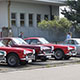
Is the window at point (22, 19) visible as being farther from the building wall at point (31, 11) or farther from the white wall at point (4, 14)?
the white wall at point (4, 14)

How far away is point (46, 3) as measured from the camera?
128 ft

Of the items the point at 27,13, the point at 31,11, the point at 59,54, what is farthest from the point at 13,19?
the point at 59,54

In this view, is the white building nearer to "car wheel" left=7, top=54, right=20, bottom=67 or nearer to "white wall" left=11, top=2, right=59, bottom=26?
"white wall" left=11, top=2, right=59, bottom=26

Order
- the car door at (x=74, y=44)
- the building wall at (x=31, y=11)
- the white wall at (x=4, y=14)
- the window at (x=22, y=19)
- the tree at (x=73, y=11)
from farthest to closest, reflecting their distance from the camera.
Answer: the window at (x=22, y=19)
the tree at (x=73, y=11)
the white wall at (x=4, y=14)
the building wall at (x=31, y=11)
the car door at (x=74, y=44)

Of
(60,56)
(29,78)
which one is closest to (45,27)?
(60,56)

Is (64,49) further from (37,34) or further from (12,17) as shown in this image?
(12,17)

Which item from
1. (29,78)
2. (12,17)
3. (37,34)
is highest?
(12,17)

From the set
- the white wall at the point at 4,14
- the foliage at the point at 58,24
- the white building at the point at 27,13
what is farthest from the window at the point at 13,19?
the foliage at the point at 58,24

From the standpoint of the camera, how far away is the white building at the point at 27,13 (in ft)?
113

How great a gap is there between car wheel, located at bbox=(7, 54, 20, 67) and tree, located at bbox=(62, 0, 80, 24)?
21846 millimetres

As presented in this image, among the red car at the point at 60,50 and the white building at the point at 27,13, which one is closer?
the red car at the point at 60,50

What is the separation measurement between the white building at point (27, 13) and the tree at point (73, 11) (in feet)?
7.34

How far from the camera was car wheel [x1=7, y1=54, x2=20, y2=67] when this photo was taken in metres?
15.2

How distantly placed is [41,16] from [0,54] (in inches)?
998
